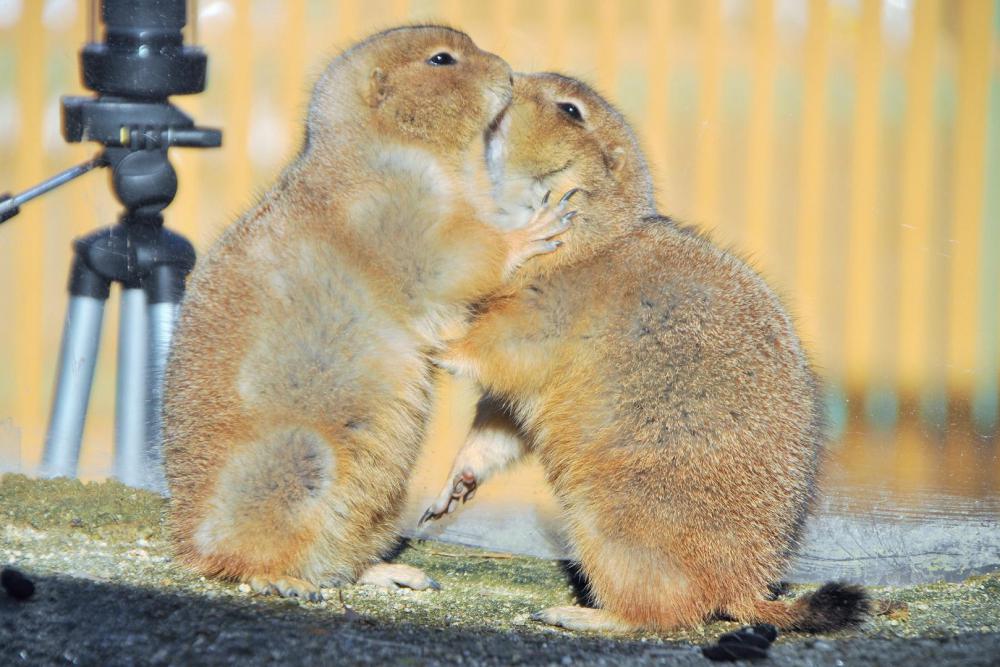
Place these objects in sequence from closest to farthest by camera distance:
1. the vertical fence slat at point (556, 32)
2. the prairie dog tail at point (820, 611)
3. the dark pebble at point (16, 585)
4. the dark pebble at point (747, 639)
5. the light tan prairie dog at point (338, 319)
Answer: the dark pebble at point (747, 639)
the dark pebble at point (16, 585)
the prairie dog tail at point (820, 611)
the light tan prairie dog at point (338, 319)
the vertical fence slat at point (556, 32)

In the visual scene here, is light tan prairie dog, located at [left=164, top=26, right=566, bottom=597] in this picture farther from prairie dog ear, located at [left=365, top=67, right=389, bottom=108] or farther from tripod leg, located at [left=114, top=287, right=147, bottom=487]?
tripod leg, located at [left=114, top=287, right=147, bottom=487]

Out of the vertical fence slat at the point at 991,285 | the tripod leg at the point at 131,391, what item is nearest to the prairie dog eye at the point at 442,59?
the tripod leg at the point at 131,391

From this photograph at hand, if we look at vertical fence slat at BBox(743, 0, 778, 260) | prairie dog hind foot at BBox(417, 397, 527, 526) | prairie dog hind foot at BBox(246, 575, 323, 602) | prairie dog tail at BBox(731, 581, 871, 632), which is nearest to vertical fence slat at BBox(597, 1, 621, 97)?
vertical fence slat at BBox(743, 0, 778, 260)

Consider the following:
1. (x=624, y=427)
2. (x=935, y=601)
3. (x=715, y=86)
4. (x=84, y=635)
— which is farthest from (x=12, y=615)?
(x=715, y=86)

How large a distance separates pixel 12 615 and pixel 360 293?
1.72 metres

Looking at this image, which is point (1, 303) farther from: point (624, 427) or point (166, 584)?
point (624, 427)

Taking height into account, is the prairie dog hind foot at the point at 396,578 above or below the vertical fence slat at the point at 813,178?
below

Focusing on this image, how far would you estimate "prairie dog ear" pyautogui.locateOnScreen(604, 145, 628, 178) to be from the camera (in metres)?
5.52

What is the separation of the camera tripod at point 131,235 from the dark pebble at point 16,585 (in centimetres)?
155

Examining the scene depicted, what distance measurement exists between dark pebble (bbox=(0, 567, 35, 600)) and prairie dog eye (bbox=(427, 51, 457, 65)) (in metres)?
2.65

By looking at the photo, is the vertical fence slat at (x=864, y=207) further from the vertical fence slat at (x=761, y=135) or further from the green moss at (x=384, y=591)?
the green moss at (x=384, y=591)

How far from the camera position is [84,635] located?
397 centimetres

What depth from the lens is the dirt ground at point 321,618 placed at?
391cm

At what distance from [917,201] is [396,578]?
3392 mm
